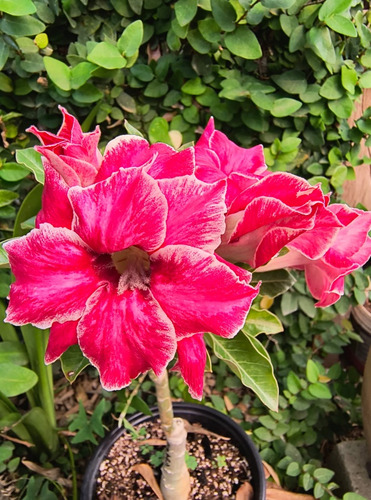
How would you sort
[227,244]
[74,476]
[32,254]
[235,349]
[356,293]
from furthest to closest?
[356,293] → [74,476] → [235,349] → [227,244] → [32,254]

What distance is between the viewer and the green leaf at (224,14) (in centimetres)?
88

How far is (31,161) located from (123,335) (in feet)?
1.23

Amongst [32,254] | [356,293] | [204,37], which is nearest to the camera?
[32,254]

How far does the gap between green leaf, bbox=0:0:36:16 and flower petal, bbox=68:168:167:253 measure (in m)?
0.56

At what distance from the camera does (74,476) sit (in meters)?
1.08

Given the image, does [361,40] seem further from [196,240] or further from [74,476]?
[74,476]

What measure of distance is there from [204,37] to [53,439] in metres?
1.01

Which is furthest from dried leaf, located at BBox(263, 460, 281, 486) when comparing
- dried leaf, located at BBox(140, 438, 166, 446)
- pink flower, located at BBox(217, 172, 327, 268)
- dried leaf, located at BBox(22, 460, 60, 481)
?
pink flower, located at BBox(217, 172, 327, 268)

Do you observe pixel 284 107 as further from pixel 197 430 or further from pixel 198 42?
pixel 197 430

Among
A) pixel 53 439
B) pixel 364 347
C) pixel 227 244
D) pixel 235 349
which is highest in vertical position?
pixel 227 244

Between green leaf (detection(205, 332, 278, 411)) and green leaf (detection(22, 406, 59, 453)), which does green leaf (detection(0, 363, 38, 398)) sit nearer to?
green leaf (detection(22, 406, 59, 453))

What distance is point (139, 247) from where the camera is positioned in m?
0.42

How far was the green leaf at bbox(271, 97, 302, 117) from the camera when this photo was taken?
97cm

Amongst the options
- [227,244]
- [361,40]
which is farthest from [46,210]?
[361,40]
